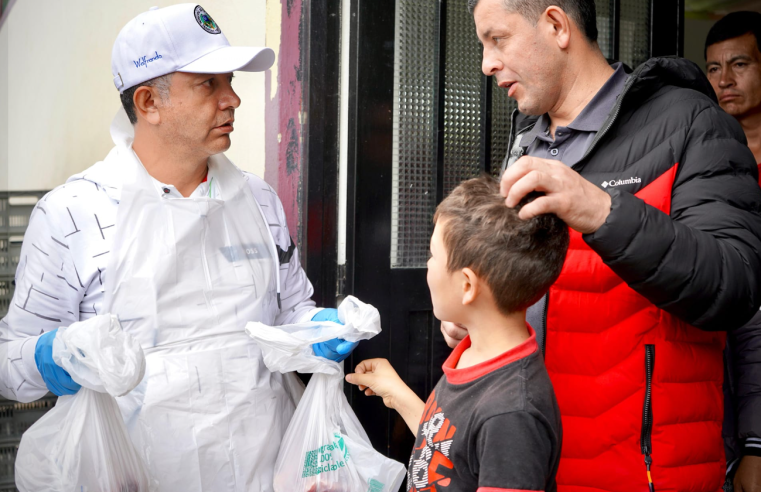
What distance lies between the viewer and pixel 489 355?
3.79 feet

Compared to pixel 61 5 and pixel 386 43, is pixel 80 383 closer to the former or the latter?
pixel 386 43

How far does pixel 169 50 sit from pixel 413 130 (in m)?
0.89

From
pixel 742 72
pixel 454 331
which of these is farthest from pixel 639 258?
pixel 742 72

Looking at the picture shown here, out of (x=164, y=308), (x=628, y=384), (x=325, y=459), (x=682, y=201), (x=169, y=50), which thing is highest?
(x=169, y=50)

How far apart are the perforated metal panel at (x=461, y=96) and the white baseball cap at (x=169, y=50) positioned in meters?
0.84

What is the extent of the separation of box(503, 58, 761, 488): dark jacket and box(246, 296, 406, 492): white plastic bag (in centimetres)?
67

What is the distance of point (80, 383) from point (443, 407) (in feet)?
2.46

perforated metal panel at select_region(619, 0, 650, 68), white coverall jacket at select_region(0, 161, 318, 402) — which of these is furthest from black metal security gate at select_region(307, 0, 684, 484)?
white coverall jacket at select_region(0, 161, 318, 402)

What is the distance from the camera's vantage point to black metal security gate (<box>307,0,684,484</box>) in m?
2.02

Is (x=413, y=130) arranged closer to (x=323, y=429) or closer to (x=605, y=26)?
(x=605, y=26)

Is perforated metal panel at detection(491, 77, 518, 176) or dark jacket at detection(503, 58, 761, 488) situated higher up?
perforated metal panel at detection(491, 77, 518, 176)

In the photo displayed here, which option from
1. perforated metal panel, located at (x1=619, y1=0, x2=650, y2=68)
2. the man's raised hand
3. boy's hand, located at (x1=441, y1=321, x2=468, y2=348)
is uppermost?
perforated metal panel, located at (x1=619, y1=0, x2=650, y2=68)

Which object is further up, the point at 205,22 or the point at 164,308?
the point at 205,22

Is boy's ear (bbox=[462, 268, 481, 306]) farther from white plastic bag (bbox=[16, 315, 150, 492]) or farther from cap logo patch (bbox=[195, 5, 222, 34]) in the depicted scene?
cap logo patch (bbox=[195, 5, 222, 34])
